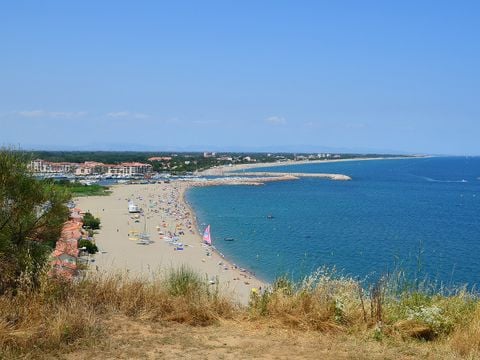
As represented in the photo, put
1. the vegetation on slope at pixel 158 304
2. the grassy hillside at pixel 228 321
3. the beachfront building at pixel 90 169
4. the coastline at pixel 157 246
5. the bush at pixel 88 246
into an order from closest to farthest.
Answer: the grassy hillside at pixel 228 321 → the vegetation on slope at pixel 158 304 → the coastline at pixel 157 246 → the bush at pixel 88 246 → the beachfront building at pixel 90 169

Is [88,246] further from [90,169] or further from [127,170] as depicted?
[127,170]

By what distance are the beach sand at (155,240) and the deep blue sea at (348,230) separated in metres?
1.87

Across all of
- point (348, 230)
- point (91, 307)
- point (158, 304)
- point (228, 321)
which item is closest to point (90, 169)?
point (348, 230)

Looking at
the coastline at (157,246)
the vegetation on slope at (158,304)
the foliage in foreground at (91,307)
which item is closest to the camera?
the foliage in foreground at (91,307)

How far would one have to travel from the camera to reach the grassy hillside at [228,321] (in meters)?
4.76

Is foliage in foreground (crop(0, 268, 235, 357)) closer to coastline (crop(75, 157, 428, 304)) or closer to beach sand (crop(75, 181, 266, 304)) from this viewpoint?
coastline (crop(75, 157, 428, 304))

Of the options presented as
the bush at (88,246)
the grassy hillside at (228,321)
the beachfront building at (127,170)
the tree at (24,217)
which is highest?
the tree at (24,217)

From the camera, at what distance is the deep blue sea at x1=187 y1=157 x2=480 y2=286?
29.1 meters

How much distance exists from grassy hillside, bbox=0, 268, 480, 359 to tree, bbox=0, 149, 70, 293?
18.8 inches

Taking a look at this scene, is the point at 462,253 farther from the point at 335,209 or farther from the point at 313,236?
the point at 335,209

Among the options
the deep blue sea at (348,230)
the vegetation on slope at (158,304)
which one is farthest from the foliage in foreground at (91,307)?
the deep blue sea at (348,230)

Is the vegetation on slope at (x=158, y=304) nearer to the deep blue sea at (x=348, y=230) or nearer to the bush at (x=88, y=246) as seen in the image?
the deep blue sea at (x=348, y=230)

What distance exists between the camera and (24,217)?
20.8 ft

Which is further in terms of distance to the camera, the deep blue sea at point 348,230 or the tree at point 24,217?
the deep blue sea at point 348,230
